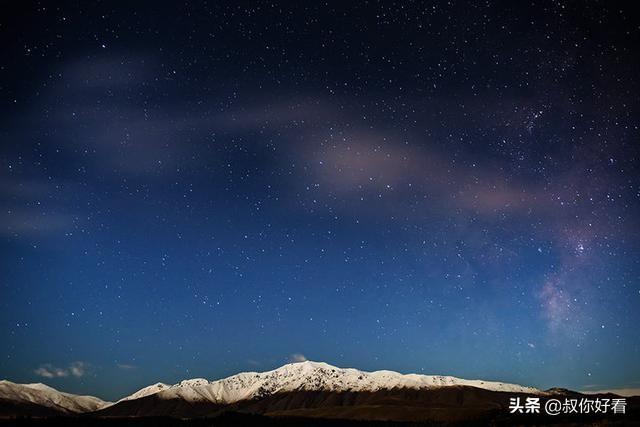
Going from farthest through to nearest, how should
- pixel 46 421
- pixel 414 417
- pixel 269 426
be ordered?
pixel 414 417
pixel 269 426
pixel 46 421

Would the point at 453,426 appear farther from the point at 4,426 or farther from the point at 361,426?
the point at 361,426

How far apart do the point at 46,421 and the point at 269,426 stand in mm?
39131

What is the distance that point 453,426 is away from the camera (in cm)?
6062

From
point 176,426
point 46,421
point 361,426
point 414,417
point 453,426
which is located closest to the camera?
point 46,421

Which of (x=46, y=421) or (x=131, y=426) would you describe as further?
(x=131, y=426)

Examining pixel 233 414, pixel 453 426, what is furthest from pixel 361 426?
pixel 453 426

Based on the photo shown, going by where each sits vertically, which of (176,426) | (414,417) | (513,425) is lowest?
(414,417)

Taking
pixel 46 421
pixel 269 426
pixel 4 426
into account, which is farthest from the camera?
pixel 269 426

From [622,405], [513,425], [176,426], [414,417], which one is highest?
[622,405]

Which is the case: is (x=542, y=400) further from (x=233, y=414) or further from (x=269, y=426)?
(x=233, y=414)

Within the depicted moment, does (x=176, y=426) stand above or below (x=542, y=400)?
below

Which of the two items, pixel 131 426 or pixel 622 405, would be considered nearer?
pixel 622 405

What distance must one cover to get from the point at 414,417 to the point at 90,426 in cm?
16324

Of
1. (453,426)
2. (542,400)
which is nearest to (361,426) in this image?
(453,426)
